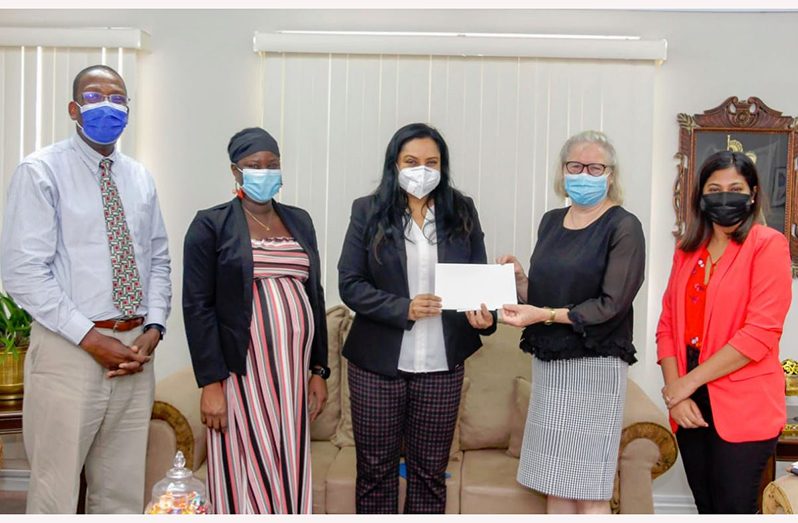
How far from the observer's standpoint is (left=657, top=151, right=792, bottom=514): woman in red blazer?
2.41m

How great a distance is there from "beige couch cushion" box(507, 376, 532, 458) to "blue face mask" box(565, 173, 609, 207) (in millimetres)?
1089

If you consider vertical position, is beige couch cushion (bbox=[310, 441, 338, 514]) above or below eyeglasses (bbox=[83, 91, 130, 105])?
below

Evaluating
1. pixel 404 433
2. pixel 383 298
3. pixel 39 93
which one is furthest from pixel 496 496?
pixel 39 93

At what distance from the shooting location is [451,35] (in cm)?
391

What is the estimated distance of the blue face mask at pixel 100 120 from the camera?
2543 mm

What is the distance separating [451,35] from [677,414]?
2.21 m

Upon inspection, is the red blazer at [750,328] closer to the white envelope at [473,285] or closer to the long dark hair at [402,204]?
the white envelope at [473,285]

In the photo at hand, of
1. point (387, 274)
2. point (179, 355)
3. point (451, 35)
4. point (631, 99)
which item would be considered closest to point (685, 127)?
point (631, 99)

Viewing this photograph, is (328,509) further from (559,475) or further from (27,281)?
(27,281)

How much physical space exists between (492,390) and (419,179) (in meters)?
1.30

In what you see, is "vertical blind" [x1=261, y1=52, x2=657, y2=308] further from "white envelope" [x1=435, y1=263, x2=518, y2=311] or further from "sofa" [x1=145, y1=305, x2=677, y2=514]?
"white envelope" [x1=435, y1=263, x2=518, y2=311]

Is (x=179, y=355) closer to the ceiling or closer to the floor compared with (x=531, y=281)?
closer to the floor

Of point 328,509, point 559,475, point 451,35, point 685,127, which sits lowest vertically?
point 328,509

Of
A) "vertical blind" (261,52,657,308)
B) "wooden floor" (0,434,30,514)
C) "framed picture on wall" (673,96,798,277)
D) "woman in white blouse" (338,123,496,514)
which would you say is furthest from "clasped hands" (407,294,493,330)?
"wooden floor" (0,434,30,514)
